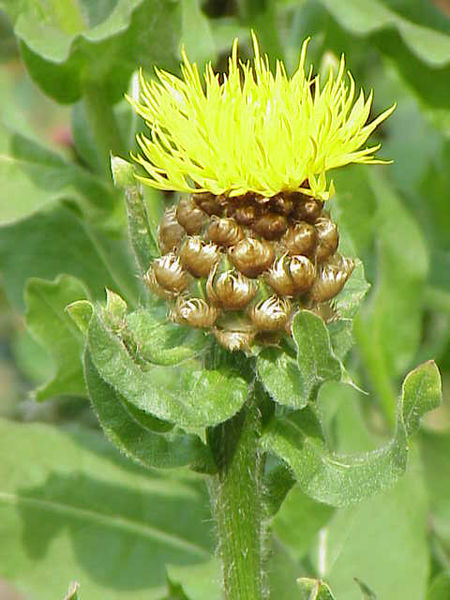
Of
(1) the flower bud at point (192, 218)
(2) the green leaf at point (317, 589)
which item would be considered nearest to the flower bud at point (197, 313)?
(1) the flower bud at point (192, 218)

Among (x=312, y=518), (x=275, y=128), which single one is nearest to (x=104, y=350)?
(x=275, y=128)

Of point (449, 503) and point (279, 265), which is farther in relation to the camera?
point (449, 503)

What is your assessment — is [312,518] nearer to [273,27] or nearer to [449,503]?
[449,503]

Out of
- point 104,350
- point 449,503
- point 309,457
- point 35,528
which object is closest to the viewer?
point 104,350

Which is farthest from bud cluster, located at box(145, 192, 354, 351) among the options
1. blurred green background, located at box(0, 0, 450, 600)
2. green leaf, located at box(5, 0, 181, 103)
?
green leaf, located at box(5, 0, 181, 103)

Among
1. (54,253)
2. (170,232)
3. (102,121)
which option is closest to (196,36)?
(102,121)

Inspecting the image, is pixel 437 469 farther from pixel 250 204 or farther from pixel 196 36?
pixel 250 204
